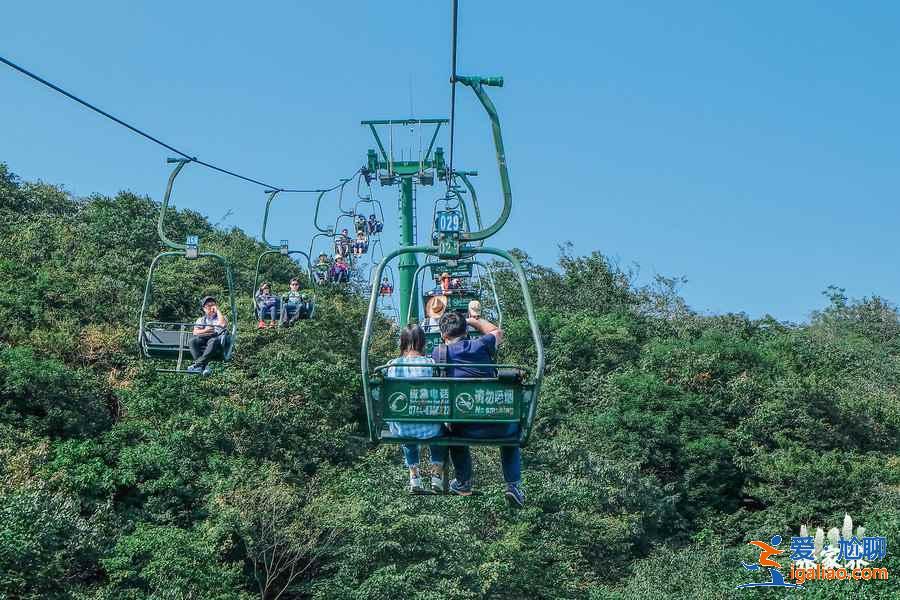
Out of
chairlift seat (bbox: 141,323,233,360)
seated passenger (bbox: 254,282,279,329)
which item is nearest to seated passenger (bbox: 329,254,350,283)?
seated passenger (bbox: 254,282,279,329)

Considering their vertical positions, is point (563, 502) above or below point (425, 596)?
above

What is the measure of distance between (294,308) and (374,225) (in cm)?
813

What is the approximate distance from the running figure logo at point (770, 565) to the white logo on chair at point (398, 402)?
16.0 meters

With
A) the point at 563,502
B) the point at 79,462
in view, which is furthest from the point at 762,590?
the point at 79,462

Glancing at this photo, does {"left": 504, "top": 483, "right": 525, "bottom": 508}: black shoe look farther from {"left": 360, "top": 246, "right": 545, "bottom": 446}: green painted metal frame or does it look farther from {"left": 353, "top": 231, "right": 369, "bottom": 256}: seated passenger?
{"left": 353, "top": 231, "right": 369, "bottom": 256}: seated passenger

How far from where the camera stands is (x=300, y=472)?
23.2 metres

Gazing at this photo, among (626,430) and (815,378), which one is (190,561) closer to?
(626,430)

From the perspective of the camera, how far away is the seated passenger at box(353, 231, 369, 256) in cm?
2755

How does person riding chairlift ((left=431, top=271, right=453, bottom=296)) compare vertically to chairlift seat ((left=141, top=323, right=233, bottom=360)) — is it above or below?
above

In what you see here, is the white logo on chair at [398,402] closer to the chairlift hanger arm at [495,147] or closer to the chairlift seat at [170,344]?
the chairlift hanger arm at [495,147]

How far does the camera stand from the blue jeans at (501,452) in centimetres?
816

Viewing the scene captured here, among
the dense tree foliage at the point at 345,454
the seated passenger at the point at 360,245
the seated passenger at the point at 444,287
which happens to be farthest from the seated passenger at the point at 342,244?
the seated passenger at the point at 444,287

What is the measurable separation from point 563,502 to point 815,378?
412 inches

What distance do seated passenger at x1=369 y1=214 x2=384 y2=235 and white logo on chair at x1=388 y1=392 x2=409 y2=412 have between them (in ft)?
63.8
